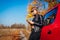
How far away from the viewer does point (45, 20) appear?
5.27m

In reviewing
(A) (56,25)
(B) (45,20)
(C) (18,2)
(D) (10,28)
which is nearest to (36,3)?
(C) (18,2)

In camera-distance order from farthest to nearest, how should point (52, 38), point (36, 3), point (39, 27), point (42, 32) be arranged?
point (36, 3) → point (39, 27) → point (42, 32) → point (52, 38)

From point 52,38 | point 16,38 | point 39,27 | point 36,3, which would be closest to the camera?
point 52,38

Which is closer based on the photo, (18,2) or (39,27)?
(39,27)

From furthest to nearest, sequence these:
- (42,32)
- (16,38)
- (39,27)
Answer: (16,38) < (39,27) < (42,32)

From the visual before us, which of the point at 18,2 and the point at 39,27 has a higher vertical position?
the point at 18,2

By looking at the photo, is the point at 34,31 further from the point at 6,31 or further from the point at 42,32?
the point at 6,31

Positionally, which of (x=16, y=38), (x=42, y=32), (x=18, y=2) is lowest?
(x=16, y=38)

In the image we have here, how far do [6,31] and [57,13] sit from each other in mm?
6690

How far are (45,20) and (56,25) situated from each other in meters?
0.87

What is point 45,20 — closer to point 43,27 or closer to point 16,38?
point 43,27

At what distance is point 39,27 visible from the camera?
16.5 feet

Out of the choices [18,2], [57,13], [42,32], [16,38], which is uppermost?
[18,2]

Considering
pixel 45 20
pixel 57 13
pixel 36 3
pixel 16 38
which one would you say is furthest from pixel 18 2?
pixel 57 13
